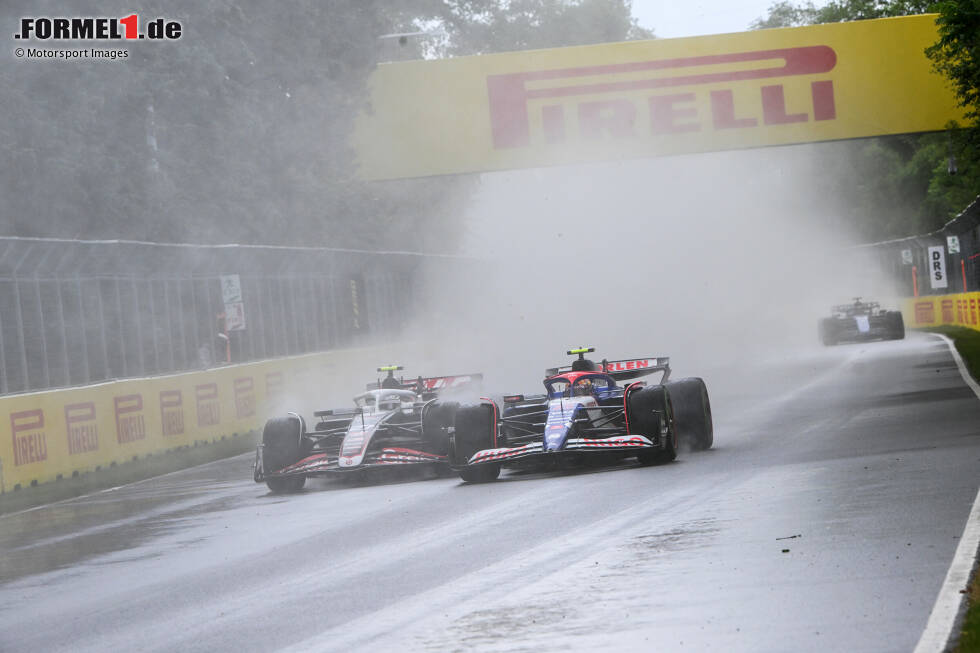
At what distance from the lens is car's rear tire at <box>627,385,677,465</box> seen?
515 inches

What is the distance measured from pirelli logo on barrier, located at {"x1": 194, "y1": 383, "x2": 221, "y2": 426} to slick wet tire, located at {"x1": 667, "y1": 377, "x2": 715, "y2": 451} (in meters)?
8.51

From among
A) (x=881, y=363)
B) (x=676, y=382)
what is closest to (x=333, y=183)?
(x=881, y=363)

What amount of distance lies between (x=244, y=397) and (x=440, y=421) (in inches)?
353

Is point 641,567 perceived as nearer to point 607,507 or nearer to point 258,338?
point 607,507

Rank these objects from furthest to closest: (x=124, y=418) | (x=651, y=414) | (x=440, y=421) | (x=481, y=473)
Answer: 1. (x=124, y=418)
2. (x=440, y=421)
3. (x=481, y=473)
4. (x=651, y=414)

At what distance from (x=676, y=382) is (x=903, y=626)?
8.43 metres

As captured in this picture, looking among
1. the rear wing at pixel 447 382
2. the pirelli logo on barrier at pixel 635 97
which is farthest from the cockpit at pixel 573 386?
the pirelli logo on barrier at pixel 635 97

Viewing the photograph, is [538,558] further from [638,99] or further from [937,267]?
[937,267]

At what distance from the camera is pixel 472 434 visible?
44.2 ft

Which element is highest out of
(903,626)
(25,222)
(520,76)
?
(520,76)

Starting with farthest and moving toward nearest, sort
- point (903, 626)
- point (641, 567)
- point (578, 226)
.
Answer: point (578, 226) < point (641, 567) < point (903, 626)

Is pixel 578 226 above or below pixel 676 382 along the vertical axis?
above

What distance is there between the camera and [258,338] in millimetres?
28766

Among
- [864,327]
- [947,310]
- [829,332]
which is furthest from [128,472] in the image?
[947,310]
